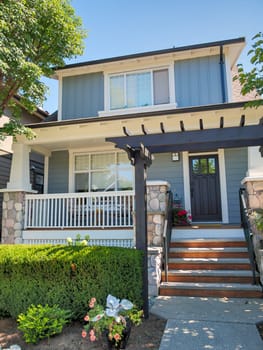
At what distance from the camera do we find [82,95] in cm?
980

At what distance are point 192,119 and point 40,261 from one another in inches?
183

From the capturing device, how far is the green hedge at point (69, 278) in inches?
145

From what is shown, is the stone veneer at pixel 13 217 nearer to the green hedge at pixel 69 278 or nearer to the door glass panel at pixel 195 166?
the green hedge at pixel 69 278

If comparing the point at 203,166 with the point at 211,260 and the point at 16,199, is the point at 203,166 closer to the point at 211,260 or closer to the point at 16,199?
the point at 211,260

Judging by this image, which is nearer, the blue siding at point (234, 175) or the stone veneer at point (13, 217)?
the stone veneer at point (13, 217)

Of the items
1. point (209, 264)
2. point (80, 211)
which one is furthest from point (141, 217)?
point (80, 211)

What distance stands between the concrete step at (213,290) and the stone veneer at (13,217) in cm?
433

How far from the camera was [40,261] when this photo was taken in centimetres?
388

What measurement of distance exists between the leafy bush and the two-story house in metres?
3.62

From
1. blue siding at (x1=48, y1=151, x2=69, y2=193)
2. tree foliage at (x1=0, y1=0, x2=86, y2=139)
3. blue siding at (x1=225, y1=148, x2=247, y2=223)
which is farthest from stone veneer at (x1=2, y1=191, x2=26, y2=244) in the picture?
blue siding at (x1=225, y1=148, x2=247, y2=223)

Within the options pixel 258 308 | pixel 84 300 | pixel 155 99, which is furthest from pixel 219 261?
pixel 155 99

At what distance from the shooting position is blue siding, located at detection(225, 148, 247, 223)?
306 inches

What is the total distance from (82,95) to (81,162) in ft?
8.12

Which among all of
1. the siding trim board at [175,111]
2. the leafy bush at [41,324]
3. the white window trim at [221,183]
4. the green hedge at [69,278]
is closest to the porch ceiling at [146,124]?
the siding trim board at [175,111]
